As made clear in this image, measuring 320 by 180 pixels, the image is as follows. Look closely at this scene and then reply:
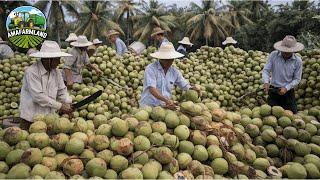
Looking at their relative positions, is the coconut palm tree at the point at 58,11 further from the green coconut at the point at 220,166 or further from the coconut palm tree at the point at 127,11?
the green coconut at the point at 220,166

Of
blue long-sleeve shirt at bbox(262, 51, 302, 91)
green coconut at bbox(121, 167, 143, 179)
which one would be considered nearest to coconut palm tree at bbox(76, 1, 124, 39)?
blue long-sleeve shirt at bbox(262, 51, 302, 91)

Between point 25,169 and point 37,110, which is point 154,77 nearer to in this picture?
point 37,110

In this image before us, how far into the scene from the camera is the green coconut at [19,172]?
102 inches

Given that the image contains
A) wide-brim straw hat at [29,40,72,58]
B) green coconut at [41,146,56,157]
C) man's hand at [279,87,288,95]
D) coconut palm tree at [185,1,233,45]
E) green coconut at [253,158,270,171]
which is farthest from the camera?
coconut palm tree at [185,1,233,45]

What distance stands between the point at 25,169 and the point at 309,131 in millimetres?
2772

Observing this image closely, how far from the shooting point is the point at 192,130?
11.2 ft

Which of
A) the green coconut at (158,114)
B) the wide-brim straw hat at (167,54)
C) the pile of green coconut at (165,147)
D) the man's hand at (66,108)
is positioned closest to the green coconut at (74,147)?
the pile of green coconut at (165,147)

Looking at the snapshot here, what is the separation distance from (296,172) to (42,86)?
296 centimetres

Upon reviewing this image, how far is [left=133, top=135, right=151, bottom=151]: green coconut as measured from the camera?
2980 mm

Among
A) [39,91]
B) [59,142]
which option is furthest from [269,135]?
[39,91]

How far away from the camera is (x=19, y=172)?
102 inches

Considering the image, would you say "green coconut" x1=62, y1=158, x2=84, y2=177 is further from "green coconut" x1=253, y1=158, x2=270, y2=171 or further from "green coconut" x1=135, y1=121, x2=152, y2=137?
"green coconut" x1=253, y1=158, x2=270, y2=171

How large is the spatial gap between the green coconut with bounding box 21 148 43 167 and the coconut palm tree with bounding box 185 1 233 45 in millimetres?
35397

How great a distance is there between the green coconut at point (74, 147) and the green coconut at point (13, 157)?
1.13ft
